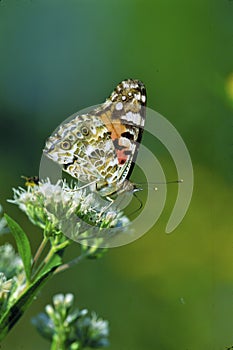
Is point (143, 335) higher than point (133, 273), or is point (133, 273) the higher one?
point (133, 273)

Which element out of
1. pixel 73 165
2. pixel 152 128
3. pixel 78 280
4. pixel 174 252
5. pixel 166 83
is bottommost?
pixel 78 280

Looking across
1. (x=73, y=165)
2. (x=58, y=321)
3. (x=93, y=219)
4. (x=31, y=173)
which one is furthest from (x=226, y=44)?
(x=58, y=321)

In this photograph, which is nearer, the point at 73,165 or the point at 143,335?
the point at 73,165

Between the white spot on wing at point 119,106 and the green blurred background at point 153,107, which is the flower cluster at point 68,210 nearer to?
the white spot on wing at point 119,106

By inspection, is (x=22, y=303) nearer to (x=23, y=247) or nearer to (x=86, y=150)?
(x=23, y=247)

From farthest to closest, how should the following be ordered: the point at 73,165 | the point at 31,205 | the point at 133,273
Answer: the point at 133,273 → the point at 73,165 → the point at 31,205

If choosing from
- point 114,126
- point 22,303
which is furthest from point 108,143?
point 22,303

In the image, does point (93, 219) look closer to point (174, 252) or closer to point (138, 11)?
point (174, 252)

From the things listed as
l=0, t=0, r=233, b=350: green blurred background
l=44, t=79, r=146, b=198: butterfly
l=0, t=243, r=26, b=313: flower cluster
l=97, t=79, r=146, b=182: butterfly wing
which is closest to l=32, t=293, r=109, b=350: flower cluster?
l=0, t=243, r=26, b=313: flower cluster
